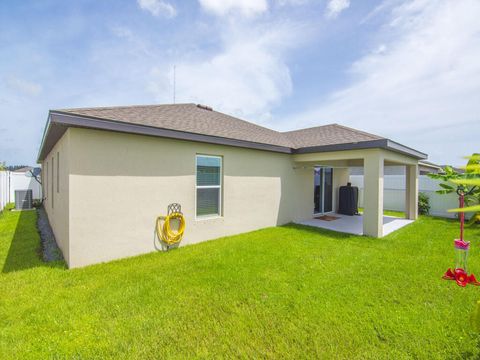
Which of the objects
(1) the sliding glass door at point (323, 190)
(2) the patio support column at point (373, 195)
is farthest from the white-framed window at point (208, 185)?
(1) the sliding glass door at point (323, 190)

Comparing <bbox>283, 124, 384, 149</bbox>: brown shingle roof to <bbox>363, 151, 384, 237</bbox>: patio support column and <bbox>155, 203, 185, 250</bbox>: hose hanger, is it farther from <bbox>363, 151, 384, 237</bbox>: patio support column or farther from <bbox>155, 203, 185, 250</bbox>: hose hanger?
<bbox>155, 203, 185, 250</bbox>: hose hanger

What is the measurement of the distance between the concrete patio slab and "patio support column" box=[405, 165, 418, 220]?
51 centimetres

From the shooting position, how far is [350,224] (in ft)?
30.0

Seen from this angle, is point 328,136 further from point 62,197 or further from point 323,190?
point 62,197

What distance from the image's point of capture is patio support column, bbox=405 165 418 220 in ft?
32.7

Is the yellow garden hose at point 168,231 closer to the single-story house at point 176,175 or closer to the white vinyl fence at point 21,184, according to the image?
the single-story house at point 176,175

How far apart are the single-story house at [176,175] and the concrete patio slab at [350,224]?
57 cm

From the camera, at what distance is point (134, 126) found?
5047mm

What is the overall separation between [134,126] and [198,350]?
14.6 ft

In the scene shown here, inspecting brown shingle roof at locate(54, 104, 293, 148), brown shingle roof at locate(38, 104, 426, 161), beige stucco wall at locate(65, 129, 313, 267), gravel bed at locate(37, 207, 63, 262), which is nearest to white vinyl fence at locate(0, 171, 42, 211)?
gravel bed at locate(37, 207, 63, 262)

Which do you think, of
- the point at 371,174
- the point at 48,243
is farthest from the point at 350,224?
the point at 48,243

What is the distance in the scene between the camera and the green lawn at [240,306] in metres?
2.54

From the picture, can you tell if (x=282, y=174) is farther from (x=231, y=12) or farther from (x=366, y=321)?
(x=366, y=321)

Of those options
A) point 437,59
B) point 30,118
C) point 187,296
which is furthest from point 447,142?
point 30,118
